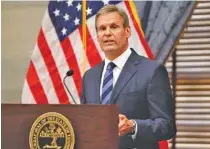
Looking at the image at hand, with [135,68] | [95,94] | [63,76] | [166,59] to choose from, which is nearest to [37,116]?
[95,94]

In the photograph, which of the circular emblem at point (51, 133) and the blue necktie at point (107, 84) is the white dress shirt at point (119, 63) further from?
the circular emblem at point (51, 133)

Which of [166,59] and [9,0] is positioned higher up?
[9,0]

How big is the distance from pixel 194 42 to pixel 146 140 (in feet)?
2.47

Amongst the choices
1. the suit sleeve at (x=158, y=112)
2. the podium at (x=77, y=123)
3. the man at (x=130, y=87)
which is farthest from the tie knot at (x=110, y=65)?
the podium at (x=77, y=123)

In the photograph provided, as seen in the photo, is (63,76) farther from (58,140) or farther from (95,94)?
(58,140)

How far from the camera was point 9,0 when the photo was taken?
8.42ft

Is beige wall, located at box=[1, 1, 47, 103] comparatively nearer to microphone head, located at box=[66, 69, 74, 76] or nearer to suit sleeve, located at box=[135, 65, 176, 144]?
microphone head, located at box=[66, 69, 74, 76]

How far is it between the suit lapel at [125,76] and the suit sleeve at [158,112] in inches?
4.0

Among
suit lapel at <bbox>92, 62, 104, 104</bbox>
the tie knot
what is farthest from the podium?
the tie knot

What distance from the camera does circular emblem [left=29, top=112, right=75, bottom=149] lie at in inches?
64.0

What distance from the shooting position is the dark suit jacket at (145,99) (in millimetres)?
1964

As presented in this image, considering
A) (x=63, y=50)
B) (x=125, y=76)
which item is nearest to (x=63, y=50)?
(x=63, y=50)

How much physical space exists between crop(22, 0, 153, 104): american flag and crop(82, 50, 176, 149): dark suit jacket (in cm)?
34

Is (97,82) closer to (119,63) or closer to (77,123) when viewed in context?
(119,63)
